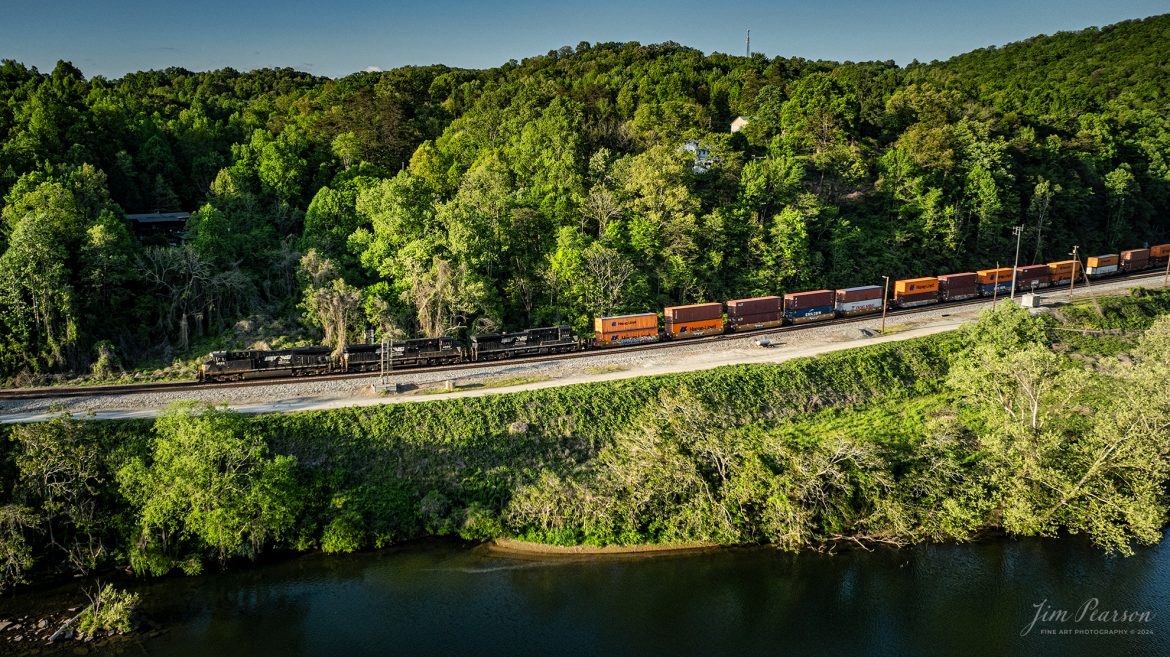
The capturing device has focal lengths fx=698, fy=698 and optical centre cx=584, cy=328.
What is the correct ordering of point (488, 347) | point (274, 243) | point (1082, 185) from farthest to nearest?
point (1082, 185)
point (274, 243)
point (488, 347)

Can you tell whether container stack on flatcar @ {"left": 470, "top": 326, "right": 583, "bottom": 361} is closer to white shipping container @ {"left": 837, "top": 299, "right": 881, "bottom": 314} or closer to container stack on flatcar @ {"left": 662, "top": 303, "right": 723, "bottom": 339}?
container stack on flatcar @ {"left": 662, "top": 303, "right": 723, "bottom": 339}

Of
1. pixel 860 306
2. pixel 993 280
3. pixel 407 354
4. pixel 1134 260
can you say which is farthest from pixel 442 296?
pixel 1134 260

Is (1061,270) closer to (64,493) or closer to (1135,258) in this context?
(1135,258)

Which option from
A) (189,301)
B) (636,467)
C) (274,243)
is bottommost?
(636,467)

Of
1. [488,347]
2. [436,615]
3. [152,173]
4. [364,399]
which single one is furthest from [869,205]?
[152,173]

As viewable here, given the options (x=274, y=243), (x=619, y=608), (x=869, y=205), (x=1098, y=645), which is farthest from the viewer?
(x=869, y=205)

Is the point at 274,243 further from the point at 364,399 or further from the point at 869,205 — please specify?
the point at 869,205

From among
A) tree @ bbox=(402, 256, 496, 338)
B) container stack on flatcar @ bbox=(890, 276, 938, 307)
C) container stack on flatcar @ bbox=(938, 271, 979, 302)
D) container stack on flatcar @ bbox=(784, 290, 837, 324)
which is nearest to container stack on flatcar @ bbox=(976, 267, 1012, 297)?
container stack on flatcar @ bbox=(938, 271, 979, 302)

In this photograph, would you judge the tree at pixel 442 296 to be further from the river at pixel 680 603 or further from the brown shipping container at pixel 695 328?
the river at pixel 680 603
